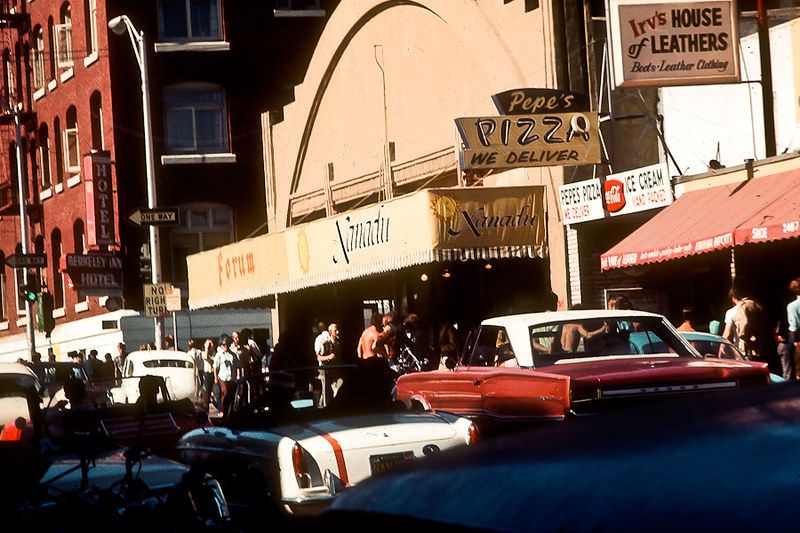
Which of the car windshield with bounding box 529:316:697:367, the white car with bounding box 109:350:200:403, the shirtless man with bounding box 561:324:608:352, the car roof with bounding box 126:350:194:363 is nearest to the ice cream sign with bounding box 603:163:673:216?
the car windshield with bounding box 529:316:697:367

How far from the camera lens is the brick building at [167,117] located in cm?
4125

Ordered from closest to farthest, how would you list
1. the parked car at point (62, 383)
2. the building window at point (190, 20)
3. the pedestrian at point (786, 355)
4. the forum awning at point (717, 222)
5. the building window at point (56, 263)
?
the parked car at point (62, 383)
the forum awning at point (717, 222)
the pedestrian at point (786, 355)
the building window at point (190, 20)
the building window at point (56, 263)

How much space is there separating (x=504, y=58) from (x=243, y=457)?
13866mm

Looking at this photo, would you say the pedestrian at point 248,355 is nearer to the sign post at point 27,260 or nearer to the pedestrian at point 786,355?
the sign post at point 27,260

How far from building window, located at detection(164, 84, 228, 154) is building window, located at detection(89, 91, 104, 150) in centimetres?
195

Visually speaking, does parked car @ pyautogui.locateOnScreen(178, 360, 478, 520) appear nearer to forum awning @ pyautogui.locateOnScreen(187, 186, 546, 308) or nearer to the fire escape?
forum awning @ pyautogui.locateOnScreen(187, 186, 546, 308)

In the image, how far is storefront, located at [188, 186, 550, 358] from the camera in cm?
2230

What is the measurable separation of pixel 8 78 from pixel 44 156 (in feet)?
15.2

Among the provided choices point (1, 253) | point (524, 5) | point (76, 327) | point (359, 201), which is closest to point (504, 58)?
point (524, 5)

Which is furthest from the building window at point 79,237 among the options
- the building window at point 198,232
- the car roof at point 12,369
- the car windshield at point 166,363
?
the car roof at point 12,369

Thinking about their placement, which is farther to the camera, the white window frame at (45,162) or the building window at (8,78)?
the building window at (8,78)

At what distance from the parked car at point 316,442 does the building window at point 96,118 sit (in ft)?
107

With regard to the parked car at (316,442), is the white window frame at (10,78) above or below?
above

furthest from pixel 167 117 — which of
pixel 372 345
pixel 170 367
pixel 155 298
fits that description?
pixel 372 345
